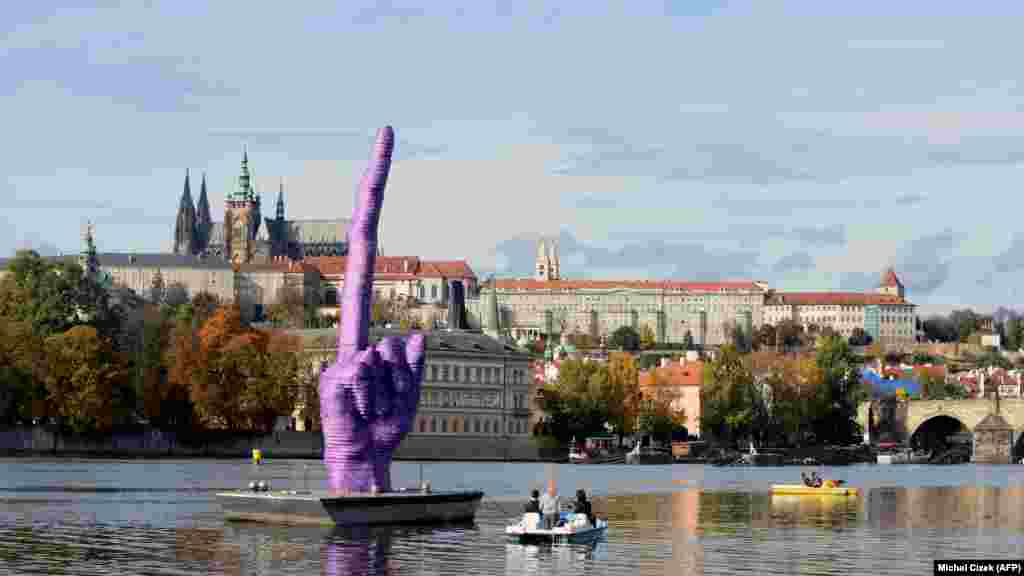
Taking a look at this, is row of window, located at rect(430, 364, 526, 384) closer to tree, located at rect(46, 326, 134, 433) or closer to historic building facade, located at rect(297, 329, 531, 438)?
historic building facade, located at rect(297, 329, 531, 438)

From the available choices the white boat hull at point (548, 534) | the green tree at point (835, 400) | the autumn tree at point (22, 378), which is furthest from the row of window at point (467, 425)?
the white boat hull at point (548, 534)

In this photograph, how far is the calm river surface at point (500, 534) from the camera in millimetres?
44406

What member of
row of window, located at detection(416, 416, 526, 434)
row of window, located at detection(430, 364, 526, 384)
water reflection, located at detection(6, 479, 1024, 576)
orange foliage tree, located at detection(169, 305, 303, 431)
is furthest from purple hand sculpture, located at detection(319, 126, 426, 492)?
row of window, located at detection(430, 364, 526, 384)

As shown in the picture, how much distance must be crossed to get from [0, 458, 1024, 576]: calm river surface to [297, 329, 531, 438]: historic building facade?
55.0 meters

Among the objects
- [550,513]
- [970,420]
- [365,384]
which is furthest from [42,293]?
[550,513]

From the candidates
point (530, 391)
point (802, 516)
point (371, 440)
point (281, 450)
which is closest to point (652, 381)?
point (530, 391)

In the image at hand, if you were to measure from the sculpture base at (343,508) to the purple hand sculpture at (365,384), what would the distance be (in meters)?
0.99

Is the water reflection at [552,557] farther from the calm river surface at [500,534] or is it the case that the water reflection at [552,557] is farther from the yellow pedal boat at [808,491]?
the yellow pedal boat at [808,491]

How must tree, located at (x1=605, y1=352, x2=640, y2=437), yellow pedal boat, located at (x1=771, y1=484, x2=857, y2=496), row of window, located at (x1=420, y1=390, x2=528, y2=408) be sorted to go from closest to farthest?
yellow pedal boat, located at (x1=771, y1=484, x2=857, y2=496)
row of window, located at (x1=420, y1=390, x2=528, y2=408)
tree, located at (x1=605, y1=352, x2=640, y2=437)

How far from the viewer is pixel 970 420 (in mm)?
167875

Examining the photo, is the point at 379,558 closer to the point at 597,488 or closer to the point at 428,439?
the point at 597,488

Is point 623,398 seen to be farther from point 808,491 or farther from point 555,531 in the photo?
point 555,531

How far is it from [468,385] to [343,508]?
9920cm

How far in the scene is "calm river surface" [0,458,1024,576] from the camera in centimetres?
4441
